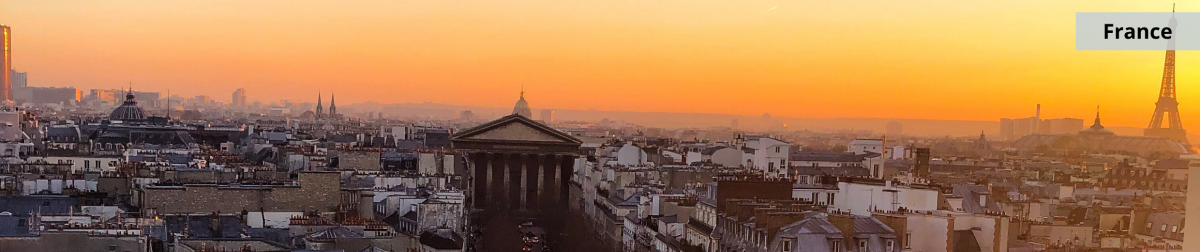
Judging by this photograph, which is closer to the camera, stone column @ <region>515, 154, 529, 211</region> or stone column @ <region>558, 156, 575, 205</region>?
stone column @ <region>515, 154, 529, 211</region>

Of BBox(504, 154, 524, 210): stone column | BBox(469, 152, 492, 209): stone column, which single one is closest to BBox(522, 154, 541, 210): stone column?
BBox(504, 154, 524, 210): stone column

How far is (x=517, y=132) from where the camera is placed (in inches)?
4055

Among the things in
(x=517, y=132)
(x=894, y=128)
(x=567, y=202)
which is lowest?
(x=567, y=202)

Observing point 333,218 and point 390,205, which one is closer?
point 333,218

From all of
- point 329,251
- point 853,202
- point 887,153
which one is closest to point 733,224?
point 853,202

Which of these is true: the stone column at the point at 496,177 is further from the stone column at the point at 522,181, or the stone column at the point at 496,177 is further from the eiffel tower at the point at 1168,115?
the eiffel tower at the point at 1168,115

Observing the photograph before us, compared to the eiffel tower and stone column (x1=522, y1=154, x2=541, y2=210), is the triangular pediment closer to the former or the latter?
stone column (x1=522, y1=154, x2=541, y2=210)

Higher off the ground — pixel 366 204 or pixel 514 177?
pixel 366 204

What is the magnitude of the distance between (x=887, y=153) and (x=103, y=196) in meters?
80.1

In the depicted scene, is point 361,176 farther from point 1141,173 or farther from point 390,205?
point 1141,173

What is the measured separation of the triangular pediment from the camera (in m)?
102

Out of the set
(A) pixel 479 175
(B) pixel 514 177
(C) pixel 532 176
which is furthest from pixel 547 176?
(A) pixel 479 175

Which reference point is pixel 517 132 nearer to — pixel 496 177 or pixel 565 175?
pixel 496 177

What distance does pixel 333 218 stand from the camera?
40.7m
